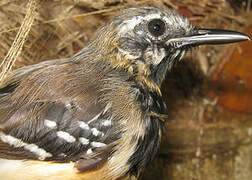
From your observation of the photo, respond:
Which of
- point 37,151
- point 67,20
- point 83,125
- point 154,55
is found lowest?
point 37,151

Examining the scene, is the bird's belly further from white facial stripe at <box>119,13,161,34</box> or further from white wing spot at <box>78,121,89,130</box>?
white facial stripe at <box>119,13,161,34</box>

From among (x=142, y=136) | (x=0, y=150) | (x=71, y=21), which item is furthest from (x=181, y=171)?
Answer: (x=0, y=150)

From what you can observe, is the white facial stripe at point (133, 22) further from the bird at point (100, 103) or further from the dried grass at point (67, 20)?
the dried grass at point (67, 20)

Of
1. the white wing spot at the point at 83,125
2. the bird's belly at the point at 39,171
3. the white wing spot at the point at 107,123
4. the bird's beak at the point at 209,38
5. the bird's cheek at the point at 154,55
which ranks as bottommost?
the bird's belly at the point at 39,171

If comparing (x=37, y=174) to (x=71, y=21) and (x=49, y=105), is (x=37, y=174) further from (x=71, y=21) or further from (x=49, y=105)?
(x=71, y=21)

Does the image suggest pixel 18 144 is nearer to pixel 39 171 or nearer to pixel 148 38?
pixel 39 171

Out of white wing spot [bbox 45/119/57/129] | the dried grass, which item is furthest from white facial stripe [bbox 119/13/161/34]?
white wing spot [bbox 45/119/57/129]

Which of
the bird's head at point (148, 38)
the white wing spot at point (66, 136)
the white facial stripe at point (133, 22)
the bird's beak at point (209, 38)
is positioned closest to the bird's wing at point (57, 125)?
the white wing spot at point (66, 136)

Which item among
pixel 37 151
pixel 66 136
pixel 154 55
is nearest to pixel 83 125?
pixel 66 136
